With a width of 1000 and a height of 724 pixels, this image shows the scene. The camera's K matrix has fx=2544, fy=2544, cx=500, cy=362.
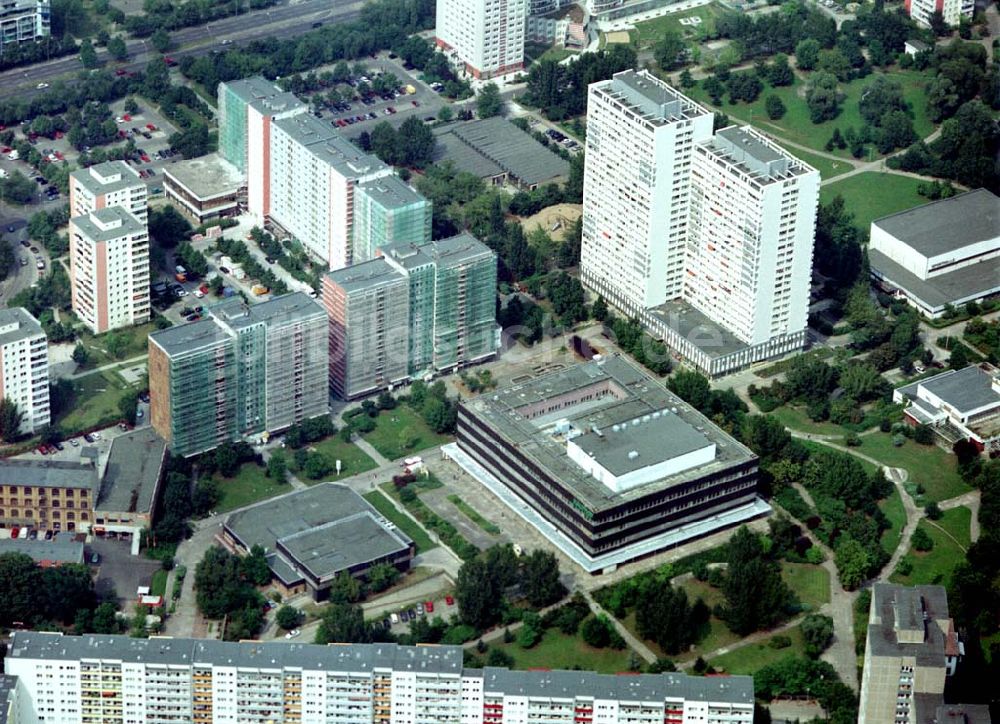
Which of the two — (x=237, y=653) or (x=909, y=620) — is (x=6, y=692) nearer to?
(x=237, y=653)

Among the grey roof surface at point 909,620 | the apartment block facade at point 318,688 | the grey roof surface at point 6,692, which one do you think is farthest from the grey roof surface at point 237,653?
the grey roof surface at point 909,620

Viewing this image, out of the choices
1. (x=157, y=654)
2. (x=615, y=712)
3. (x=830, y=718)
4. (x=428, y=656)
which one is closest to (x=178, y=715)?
(x=157, y=654)

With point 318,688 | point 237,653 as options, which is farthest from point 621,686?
point 237,653

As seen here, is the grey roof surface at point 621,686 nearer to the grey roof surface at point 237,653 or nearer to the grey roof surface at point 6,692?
the grey roof surface at point 237,653

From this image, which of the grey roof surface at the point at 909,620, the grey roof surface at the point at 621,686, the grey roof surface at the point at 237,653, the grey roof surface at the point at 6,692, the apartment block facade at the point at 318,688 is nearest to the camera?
the grey roof surface at the point at 6,692

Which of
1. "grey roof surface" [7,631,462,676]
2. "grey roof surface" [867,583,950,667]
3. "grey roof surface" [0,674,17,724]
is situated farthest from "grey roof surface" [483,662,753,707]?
"grey roof surface" [0,674,17,724]

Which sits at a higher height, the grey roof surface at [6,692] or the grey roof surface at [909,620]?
the grey roof surface at [909,620]

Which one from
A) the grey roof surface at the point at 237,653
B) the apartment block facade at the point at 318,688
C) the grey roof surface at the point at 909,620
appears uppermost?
the grey roof surface at the point at 909,620

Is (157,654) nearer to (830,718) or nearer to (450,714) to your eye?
(450,714)
